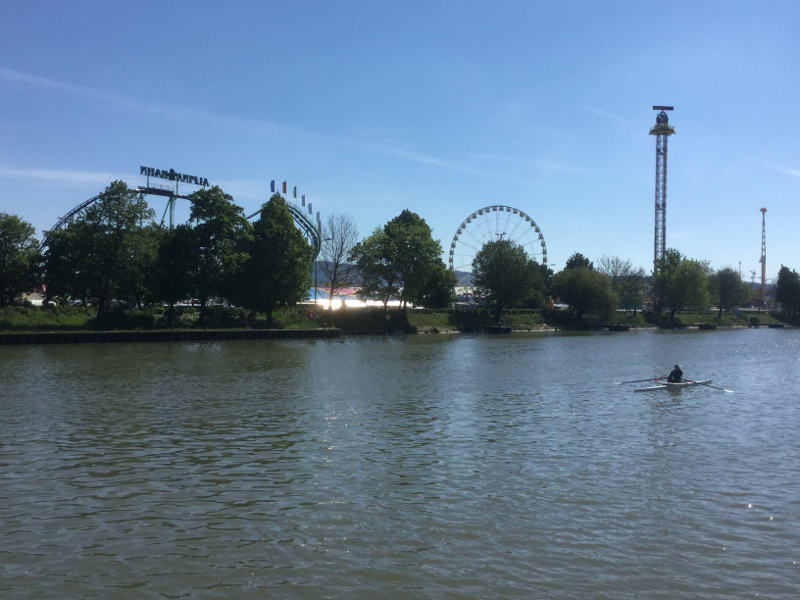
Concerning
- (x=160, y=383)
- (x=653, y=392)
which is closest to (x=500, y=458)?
(x=653, y=392)

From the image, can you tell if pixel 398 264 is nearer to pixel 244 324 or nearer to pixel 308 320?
pixel 308 320

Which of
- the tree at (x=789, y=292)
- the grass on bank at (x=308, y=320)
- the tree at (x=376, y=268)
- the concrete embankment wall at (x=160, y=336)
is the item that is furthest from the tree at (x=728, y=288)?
the concrete embankment wall at (x=160, y=336)

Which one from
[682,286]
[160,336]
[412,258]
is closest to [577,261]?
[682,286]

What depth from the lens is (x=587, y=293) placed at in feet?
343

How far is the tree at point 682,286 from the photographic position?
124500 mm

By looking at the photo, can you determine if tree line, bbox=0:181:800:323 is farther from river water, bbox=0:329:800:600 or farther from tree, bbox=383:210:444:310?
river water, bbox=0:329:800:600

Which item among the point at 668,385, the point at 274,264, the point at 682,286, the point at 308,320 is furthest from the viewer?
the point at 682,286

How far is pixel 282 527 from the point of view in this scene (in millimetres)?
11344

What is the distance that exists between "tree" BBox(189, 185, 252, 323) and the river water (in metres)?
34.8

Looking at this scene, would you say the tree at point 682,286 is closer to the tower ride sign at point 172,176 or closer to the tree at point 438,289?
the tree at point 438,289

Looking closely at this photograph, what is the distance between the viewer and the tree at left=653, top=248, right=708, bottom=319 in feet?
408

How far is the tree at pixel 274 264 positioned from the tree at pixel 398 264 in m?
18.0

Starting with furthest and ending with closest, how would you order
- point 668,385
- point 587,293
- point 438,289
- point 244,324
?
point 587,293, point 438,289, point 244,324, point 668,385

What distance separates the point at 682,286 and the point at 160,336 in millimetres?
101717
